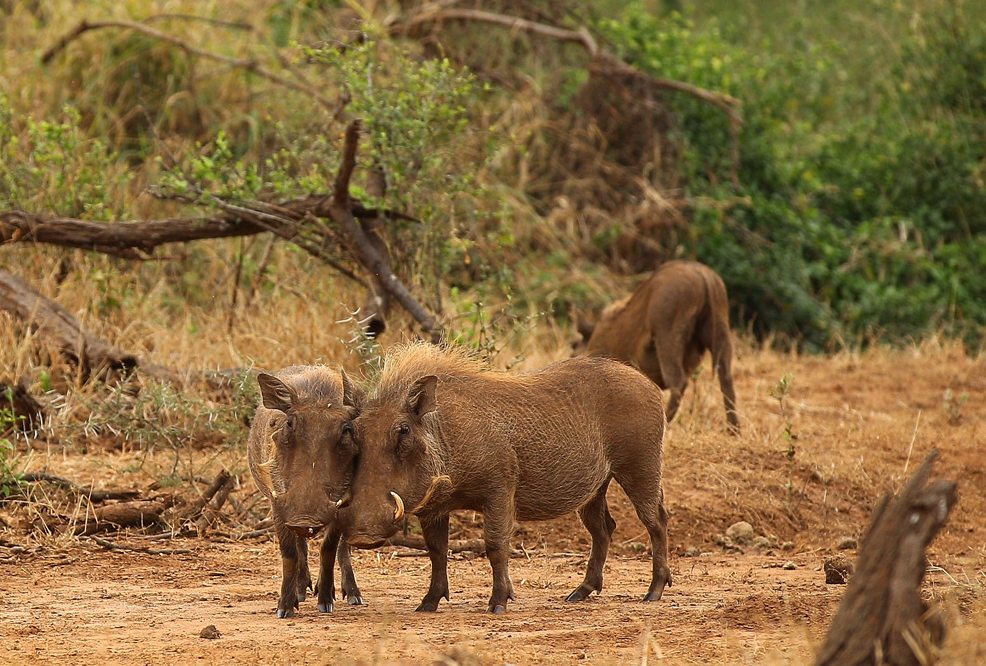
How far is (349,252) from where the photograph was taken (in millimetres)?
7930

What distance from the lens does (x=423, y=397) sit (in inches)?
175

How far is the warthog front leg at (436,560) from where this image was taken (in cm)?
463

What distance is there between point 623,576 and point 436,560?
1246 mm

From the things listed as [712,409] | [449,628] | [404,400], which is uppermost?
[404,400]

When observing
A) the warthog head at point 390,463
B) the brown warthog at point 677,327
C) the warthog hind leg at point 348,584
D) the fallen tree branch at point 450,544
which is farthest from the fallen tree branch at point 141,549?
the brown warthog at point 677,327

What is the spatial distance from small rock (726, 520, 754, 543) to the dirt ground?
0.06m

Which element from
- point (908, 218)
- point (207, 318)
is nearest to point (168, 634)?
point (207, 318)

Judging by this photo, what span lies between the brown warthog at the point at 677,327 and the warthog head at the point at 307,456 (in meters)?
3.89

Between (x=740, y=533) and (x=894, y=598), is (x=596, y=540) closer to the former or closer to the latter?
(x=740, y=533)

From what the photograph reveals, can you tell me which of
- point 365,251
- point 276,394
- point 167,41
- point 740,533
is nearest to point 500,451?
point 276,394

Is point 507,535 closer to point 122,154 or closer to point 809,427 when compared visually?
point 809,427

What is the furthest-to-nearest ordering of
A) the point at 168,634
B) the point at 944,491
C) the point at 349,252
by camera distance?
the point at 349,252 → the point at 168,634 → the point at 944,491

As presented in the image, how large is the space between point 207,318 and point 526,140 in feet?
14.1

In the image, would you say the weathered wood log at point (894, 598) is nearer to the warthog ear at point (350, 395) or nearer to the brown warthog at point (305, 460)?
the brown warthog at point (305, 460)
